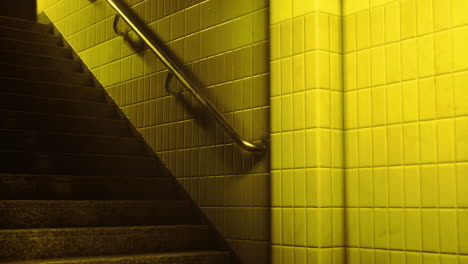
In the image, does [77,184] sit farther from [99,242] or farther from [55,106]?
[55,106]

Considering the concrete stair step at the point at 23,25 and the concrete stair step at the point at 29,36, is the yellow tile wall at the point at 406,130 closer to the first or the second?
the concrete stair step at the point at 29,36

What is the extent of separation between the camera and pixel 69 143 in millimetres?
4695

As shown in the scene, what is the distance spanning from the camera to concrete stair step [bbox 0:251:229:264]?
3.34 metres

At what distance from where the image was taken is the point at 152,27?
4855mm

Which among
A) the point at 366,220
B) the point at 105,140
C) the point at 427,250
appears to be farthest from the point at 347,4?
the point at 105,140

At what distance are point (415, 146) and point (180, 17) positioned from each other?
2.24 meters

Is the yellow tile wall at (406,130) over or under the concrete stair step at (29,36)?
under

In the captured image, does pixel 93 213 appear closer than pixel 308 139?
No

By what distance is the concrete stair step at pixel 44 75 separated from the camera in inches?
209

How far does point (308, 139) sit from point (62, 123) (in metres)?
2.45

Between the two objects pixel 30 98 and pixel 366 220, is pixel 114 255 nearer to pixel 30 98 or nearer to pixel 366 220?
pixel 366 220

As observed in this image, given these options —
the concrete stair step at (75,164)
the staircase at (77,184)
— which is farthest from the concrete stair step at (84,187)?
the concrete stair step at (75,164)

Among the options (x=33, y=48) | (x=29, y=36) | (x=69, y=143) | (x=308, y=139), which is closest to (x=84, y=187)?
(x=69, y=143)

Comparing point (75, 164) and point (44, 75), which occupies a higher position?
point (44, 75)
